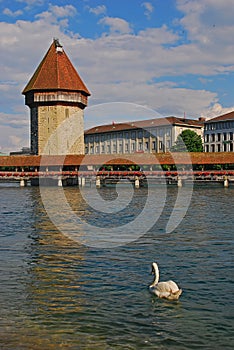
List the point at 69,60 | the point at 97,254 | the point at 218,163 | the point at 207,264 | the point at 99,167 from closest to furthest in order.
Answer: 1. the point at 207,264
2. the point at 97,254
3. the point at 218,163
4. the point at 99,167
5. the point at 69,60

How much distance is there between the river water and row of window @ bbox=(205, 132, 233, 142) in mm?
56208

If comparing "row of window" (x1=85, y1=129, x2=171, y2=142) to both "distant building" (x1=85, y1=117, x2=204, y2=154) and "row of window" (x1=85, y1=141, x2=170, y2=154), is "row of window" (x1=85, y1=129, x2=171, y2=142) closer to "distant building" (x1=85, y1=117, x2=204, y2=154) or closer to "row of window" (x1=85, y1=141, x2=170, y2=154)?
"distant building" (x1=85, y1=117, x2=204, y2=154)

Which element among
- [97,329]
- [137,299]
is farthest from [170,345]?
[137,299]

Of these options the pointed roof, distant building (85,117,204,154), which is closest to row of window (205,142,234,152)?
distant building (85,117,204,154)

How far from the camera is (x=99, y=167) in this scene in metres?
43.7

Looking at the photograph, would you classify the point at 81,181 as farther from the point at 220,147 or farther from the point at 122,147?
the point at 122,147

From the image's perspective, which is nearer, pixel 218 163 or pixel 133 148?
pixel 218 163

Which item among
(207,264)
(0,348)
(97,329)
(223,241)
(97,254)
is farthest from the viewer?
(223,241)

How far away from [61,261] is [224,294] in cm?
344

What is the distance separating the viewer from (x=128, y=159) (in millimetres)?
42562

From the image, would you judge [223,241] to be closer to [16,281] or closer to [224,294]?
[224,294]

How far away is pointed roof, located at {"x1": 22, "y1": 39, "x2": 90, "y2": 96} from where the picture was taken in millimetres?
44094

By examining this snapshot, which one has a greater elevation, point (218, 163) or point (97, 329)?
point (218, 163)

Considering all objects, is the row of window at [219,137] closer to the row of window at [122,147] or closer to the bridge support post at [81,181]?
the row of window at [122,147]
